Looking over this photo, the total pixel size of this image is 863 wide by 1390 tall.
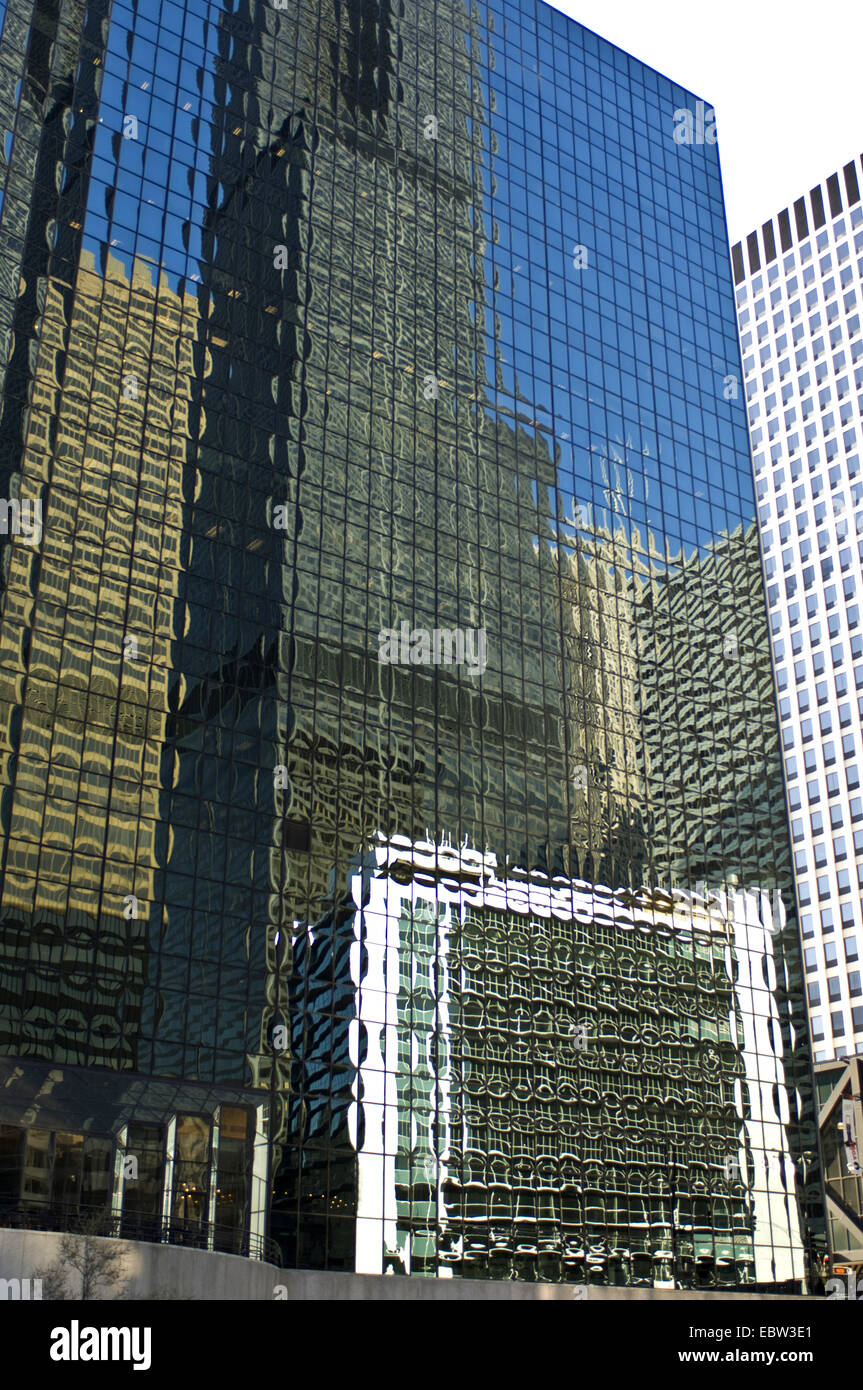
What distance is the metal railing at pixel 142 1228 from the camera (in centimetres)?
4447

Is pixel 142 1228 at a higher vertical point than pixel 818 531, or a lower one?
lower

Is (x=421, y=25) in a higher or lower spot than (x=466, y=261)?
higher

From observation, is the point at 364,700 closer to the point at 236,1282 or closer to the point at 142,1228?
the point at 142,1228

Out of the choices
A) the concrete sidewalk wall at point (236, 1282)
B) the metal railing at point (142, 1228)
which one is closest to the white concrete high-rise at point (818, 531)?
the concrete sidewalk wall at point (236, 1282)

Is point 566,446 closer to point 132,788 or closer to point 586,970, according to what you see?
point 586,970

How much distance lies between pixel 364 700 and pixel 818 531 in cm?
8488

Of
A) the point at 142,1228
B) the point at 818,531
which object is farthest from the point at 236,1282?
the point at 818,531

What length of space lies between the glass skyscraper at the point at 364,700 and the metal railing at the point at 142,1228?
9.9 inches

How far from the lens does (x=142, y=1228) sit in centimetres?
4788

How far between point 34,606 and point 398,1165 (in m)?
27.4

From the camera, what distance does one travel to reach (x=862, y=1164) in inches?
4311

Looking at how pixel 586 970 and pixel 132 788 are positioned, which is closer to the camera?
pixel 132 788
